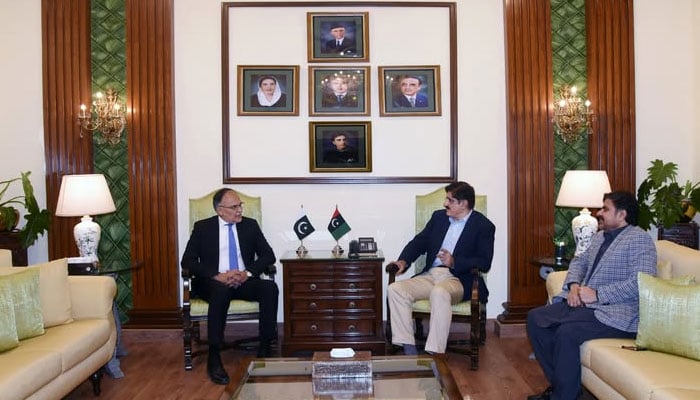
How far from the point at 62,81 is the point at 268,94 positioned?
5.63ft

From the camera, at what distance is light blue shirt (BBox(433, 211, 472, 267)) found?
5012mm

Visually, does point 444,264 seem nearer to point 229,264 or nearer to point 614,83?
point 229,264

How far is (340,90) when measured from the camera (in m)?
5.61

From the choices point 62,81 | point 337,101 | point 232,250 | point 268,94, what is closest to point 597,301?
point 232,250

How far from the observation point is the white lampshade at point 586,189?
191 inches

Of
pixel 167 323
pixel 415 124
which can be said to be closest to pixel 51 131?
pixel 167 323

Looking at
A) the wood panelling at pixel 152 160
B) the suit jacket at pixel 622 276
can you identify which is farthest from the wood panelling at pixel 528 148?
the wood panelling at pixel 152 160

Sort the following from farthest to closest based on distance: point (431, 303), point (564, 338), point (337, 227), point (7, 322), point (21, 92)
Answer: point (21, 92)
point (337, 227)
point (431, 303)
point (564, 338)
point (7, 322)

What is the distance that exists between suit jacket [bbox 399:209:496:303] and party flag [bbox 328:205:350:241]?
53 centimetres

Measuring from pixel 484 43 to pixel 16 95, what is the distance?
3981 millimetres

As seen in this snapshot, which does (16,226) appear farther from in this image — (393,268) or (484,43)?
(484,43)

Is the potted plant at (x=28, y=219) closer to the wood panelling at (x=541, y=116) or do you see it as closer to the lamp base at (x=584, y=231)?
the wood panelling at (x=541, y=116)

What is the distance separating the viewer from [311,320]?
5035 millimetres

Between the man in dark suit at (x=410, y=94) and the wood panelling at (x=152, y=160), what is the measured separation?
6.30 ft
